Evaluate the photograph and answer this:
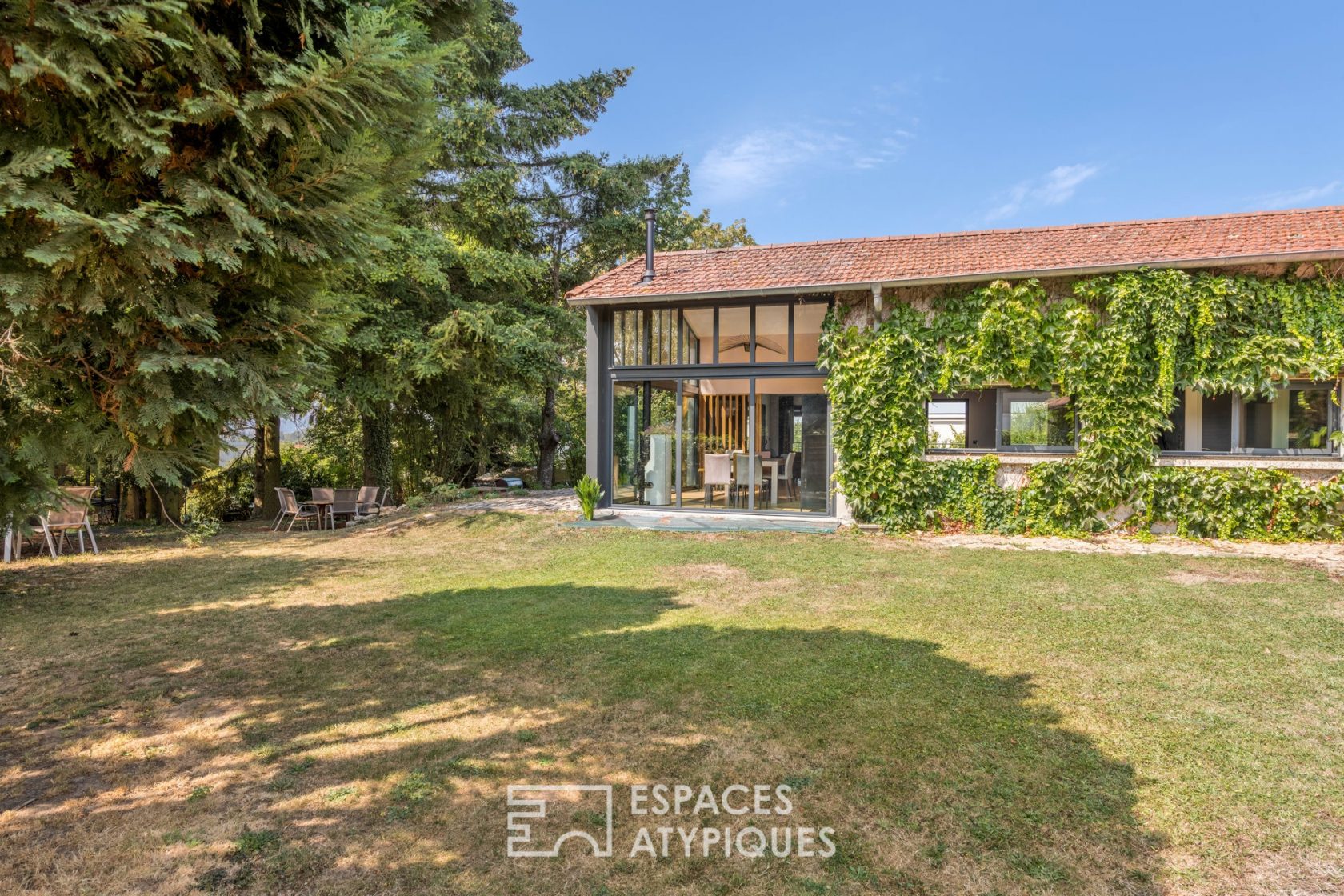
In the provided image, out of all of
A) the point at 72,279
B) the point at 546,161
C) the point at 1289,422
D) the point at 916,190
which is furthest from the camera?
the point at 916,190

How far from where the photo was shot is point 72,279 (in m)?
2.64

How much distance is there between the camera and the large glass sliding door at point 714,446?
12484mm

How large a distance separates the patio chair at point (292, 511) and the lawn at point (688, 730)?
6.63 m

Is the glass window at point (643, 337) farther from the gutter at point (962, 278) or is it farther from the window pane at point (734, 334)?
the window pane at point (734, 334)

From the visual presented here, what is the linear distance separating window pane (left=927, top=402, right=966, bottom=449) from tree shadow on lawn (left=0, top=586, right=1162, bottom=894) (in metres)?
6.59

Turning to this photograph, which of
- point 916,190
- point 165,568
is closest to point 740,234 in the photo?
point 916,190

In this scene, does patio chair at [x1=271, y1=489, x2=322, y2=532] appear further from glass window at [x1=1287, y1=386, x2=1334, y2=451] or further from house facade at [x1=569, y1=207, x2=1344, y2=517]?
glass window at [x1=1287, y1=386, x2=1334, y2=451]

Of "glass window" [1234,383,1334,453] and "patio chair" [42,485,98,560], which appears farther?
"glass window" [1234,383,1334,453]

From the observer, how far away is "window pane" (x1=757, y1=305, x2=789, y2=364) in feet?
39.9

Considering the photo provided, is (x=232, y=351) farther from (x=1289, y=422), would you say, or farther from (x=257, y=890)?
(x=1289, y=422)

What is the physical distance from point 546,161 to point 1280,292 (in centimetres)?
1855

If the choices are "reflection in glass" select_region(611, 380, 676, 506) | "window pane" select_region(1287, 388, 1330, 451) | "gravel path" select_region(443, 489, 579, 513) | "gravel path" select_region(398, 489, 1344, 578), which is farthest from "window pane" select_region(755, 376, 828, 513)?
"window pane" select_region(1287, 388, 1330, 451)

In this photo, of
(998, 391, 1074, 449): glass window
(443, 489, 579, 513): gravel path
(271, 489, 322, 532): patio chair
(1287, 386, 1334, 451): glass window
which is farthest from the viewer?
(271, 489, 322, 532): patio chair

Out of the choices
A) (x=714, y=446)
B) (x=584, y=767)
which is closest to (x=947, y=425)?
(x=714, y=446)
